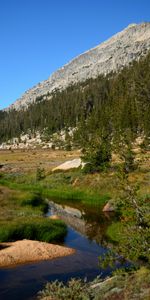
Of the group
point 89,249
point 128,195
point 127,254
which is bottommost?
point 89,249

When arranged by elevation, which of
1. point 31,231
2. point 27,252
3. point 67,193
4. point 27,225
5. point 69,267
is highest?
point 27,225

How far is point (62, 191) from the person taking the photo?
195ft

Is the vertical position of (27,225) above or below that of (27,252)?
above

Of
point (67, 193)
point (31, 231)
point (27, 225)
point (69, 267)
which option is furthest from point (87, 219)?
point (69, 267)

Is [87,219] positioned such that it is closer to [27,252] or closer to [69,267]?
[27,252]

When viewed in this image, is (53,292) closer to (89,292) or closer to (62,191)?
(89,292)

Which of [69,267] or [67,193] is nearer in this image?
[69,267]

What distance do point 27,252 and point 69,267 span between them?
368cm

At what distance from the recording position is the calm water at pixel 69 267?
23.3m

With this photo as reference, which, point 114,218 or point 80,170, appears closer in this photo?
point 114,218

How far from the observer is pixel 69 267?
27.7 m

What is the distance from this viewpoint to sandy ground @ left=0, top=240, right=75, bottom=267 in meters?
28.4

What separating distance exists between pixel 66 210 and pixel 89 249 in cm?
1728

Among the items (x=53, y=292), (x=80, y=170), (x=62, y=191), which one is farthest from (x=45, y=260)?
(x=80, y=170)
